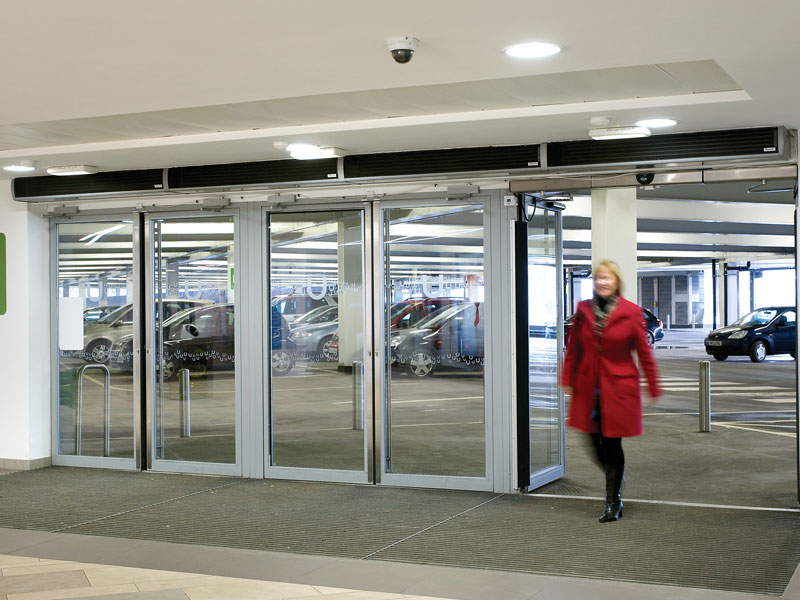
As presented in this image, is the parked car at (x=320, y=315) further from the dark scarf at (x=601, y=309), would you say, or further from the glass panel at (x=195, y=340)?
the dark scarf at (x=601, y=309)

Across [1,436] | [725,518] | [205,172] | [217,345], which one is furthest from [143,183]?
[725,518]

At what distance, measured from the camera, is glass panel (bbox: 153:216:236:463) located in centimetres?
845

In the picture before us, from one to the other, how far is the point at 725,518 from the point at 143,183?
5.64 m

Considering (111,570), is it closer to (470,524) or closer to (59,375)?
(470,524)

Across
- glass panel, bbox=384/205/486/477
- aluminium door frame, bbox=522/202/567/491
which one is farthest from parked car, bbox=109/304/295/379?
aluminium door frame, bbox=522/202/567/491

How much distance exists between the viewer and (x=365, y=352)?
7906 mm

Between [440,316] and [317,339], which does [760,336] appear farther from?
[317,339]

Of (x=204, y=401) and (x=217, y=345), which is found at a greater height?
(x=217, y=345)

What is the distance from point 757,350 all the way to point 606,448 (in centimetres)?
1769

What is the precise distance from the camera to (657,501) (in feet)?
23.2

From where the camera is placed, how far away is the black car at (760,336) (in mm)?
22516

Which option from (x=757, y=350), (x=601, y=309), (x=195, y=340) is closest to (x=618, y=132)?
(x=601, y=309)

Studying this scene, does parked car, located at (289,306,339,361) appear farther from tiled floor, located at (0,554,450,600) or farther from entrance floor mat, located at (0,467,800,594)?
tiled floor, located at (0,554,450,600)

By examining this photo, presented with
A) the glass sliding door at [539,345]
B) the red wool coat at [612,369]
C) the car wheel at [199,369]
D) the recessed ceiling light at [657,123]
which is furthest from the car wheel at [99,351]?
the recessed ceiling light at [657,123]
